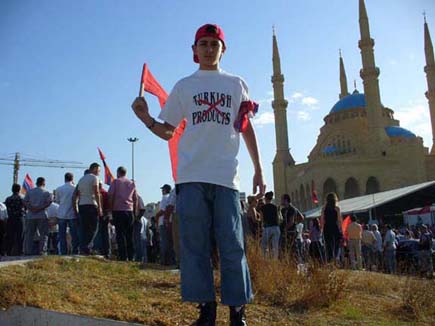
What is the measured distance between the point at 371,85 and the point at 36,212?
44.2m

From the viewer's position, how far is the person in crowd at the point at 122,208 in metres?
8.73

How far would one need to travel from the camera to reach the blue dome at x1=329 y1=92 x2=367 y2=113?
2399 inches

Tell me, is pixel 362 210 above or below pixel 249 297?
above

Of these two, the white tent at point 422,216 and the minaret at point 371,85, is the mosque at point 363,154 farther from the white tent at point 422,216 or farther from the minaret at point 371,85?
the white tent at point 422,216

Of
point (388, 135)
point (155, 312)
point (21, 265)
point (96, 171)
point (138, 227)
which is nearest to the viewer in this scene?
point (155, 312)

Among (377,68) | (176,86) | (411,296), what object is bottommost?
(411,296)

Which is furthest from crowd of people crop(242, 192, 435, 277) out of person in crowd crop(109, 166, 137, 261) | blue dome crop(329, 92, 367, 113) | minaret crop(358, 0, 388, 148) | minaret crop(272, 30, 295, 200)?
blue dome crop(329, 92, 367, 113)

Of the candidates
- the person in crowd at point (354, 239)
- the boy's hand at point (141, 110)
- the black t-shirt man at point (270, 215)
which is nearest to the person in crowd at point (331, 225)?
the black t-shirt man at point (270, 215)

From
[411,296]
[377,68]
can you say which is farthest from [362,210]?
[377,68]

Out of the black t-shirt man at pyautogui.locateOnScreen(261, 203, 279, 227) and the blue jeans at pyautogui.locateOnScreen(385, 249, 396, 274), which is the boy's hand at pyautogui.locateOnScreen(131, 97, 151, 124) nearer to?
the black t-shirt man at pyautogui.locateOnScreen(261, 203, 279, 227)

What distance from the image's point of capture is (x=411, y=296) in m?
4.47

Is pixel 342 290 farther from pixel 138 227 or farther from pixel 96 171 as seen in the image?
pixel 138 227

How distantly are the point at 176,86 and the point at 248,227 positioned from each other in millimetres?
6661

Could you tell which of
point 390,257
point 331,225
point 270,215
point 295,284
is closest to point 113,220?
point 270,215
